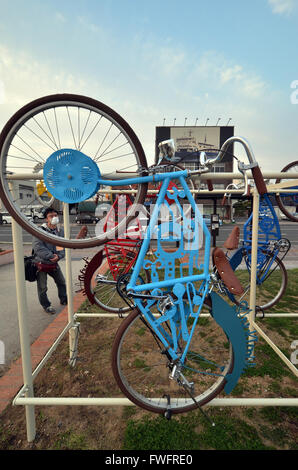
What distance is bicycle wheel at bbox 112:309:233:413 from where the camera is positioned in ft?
4.26

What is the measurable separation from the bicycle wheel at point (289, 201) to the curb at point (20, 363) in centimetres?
326

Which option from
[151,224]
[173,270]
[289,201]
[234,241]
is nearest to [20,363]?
[173,270]

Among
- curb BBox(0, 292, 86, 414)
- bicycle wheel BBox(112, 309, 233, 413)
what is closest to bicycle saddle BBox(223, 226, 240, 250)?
bicycle wheel BBox(112, 309, 233, 413)

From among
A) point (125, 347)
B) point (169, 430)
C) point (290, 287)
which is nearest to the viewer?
point (169, 430)

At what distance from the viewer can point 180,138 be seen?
103ft

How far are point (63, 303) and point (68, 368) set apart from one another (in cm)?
185

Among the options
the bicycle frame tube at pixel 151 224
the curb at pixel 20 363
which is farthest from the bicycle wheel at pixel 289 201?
A: the curb at pixel 20 363

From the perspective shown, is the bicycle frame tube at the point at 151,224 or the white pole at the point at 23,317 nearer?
the bicycle frame tube at the point at 151,224

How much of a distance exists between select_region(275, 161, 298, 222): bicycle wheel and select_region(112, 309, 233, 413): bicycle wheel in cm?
159

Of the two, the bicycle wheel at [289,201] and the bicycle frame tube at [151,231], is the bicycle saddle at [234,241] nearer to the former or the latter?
the bicycle frame tube at [151,231]

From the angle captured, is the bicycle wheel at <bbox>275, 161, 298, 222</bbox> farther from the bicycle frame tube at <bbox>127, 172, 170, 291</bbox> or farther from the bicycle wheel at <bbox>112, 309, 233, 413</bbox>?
the bicycle frame tube at <bbox>127, 172, 170, 291</bbox>

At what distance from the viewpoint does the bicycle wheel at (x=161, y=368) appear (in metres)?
1.30
